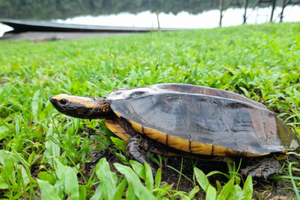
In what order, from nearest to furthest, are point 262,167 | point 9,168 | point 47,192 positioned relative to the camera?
1. point 47,192
2. point 9,168
3. point 262,167

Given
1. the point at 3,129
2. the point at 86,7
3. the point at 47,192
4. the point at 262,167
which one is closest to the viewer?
the point at 47,192

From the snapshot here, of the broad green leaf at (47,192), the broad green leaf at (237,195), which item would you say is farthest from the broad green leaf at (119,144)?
the broad green leaf at (237,195)

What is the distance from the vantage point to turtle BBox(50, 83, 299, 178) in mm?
1390

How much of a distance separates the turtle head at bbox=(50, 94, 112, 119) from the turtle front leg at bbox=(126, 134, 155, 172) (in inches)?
14.7

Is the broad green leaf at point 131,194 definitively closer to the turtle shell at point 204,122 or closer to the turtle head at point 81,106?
the turtle shell at point 204,122

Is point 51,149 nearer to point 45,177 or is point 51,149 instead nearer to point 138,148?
point 45,177

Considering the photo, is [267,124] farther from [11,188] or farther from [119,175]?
[11,188]

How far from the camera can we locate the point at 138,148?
1.45m

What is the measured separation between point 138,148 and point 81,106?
1.96ft

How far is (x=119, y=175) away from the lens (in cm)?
136

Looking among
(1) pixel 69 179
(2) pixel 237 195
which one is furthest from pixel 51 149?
(2) pixel 237 195

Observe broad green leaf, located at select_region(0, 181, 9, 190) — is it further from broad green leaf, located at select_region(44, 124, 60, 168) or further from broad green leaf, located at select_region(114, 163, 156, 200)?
broad green leaf, located at select_region(114, 163, 156, 200)

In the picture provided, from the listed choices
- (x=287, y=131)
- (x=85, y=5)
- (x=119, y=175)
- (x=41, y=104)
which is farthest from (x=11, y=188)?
(x=85, y=5)

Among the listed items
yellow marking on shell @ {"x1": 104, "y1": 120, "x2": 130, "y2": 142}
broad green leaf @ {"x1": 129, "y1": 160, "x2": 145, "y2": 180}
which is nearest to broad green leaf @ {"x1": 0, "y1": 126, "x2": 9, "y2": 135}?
yellow marking on shell @ {"x1": 104, "y1": 120, "x2": 130, "y2": 142}
